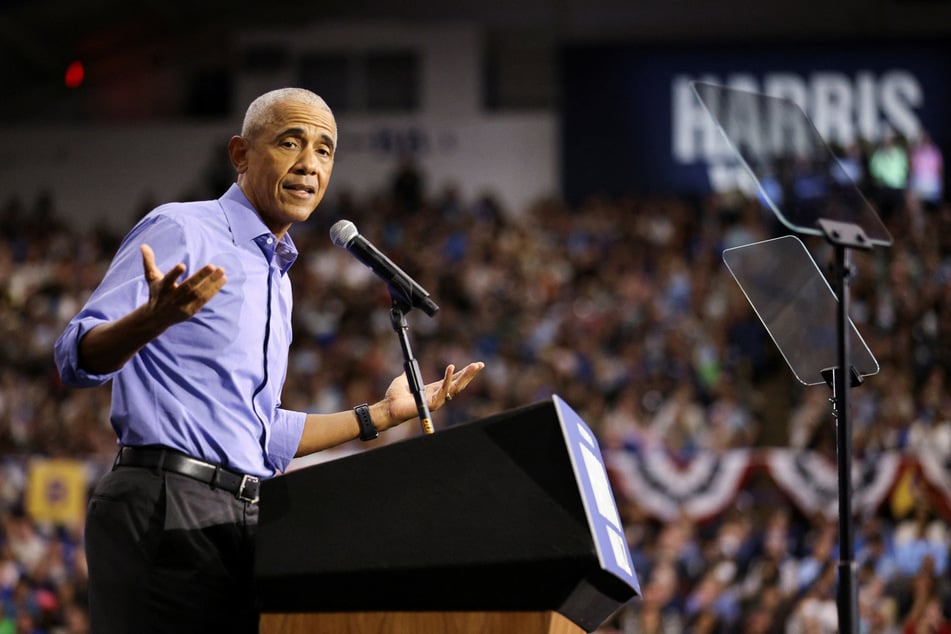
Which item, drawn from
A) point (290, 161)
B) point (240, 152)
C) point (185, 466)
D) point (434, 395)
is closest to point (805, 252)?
point (434, 395)

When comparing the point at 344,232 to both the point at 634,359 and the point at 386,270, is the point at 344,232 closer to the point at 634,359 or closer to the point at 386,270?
the point at 386,270

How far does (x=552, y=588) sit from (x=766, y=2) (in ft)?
50.6

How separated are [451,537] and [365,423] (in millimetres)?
758

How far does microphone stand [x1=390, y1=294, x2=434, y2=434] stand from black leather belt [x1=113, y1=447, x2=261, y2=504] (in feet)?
1.17

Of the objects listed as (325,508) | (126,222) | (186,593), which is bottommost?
(186,593)

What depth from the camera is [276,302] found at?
8.64 feet

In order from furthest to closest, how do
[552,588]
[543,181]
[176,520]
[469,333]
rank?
[543,181] < [469,333] < [176,520] < [552,588]

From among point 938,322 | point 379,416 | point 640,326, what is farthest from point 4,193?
point 379,416

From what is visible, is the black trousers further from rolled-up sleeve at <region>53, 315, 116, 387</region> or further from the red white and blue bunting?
the red white and blue bunting

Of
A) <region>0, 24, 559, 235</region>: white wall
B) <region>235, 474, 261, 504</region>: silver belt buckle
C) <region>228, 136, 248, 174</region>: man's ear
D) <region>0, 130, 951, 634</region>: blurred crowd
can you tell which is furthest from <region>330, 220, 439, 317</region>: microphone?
<region>0, 24, 559, 235</region>: white wall

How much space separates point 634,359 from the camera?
1061 cm

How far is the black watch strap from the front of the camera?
2811 mm

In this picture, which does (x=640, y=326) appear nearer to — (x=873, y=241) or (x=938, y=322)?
(x=938, y=322)

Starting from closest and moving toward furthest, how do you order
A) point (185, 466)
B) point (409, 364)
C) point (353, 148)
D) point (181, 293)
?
point (181, 293) < point (185, 466) < point (409, 364) < point (353, 148)
